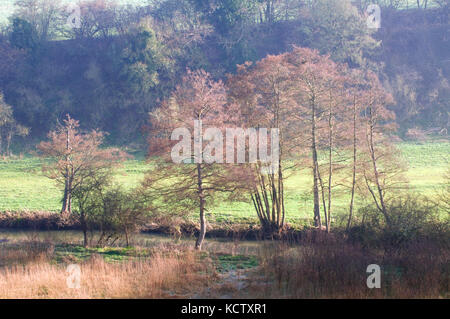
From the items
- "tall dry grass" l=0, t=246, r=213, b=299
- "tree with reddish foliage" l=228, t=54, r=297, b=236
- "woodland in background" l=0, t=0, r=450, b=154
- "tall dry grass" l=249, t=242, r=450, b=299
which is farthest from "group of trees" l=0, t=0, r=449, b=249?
"tall dry grass" l=0, t=246, r=213, b=299

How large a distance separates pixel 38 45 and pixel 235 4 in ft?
81.9

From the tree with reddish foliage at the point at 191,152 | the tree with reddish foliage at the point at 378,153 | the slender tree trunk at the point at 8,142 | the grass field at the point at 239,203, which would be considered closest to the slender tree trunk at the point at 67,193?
the grass field at the point at 239,203

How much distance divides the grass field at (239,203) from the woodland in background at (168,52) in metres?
6.63

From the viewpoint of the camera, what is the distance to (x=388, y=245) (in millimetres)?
17938

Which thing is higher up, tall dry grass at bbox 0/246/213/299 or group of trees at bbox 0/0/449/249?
group of trees at bbox 0/0/449/249

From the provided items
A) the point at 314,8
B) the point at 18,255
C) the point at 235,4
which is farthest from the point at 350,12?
the point at 18,255

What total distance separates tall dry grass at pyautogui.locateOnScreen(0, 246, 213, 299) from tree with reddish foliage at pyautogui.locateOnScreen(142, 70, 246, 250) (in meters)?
4.56

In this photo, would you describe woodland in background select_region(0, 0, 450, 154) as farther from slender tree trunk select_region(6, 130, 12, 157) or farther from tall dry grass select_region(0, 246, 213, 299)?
tall dry grass select_region(0, 246, 213, 299)

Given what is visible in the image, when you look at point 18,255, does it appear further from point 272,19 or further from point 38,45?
point 272,19

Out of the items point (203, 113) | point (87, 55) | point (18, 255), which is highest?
point (87, 55)

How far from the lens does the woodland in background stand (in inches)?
2000

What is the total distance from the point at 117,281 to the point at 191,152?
7667mm

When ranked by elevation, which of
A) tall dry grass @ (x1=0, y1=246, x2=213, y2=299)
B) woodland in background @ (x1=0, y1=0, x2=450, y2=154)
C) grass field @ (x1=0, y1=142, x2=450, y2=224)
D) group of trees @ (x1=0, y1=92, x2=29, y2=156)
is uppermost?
woodland in background @ (x1=0, y1=0, x2=450, y2=154)
